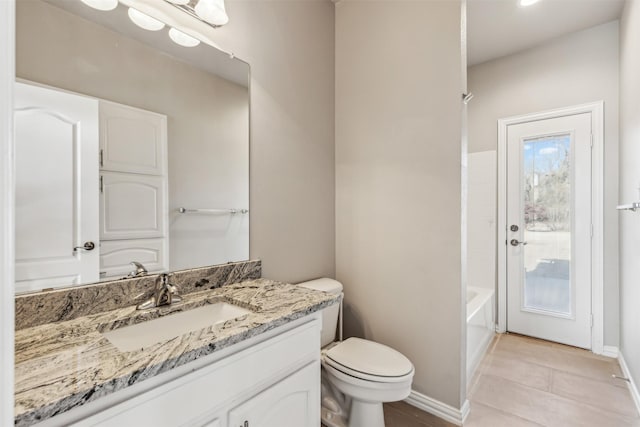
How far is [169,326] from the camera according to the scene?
1138mm

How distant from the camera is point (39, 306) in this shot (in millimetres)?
967

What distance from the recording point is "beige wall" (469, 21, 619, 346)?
2.42 metres

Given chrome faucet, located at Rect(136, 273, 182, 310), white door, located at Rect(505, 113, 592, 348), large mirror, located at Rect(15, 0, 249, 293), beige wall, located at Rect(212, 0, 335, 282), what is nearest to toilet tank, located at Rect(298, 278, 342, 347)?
beige wall, located at Rect(212, 0, 335, 282)

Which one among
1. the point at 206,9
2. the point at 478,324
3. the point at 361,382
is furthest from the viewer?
the point at 478,324

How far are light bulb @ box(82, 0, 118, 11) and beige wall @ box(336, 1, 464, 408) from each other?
55.2 inches

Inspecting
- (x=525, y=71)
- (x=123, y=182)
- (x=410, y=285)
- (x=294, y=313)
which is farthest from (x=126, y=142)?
(x=525, y=71)

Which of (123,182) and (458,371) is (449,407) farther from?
(123,182)

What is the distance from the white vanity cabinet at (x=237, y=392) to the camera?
2.26ft

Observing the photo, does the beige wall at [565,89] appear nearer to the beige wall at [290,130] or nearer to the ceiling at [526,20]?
the ceiling at [526,20]

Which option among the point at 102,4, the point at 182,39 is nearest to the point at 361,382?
the point at 182,39

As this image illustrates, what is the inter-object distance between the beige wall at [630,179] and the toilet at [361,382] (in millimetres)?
1550

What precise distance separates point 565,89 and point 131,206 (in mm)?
3469

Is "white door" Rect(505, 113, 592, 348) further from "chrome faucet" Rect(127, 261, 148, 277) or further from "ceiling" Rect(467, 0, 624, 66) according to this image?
"chrome faucet" Rect(127, 261, 148, 277)

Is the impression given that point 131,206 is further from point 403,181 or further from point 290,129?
point 403,181
